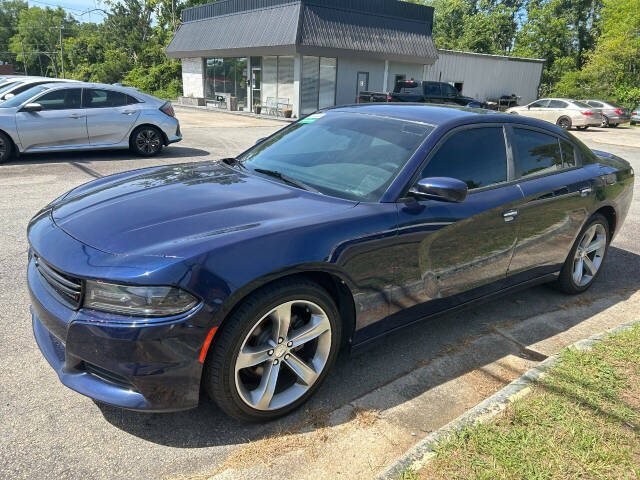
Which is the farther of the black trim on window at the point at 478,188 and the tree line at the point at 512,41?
the tree line at the point at 512,41

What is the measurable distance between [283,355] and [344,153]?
1.51 metres

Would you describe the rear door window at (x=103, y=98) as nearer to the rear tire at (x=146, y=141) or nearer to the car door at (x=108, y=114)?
the car door at (x=108, y=114)

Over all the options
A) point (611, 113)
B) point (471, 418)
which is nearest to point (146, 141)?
point (471, 418)

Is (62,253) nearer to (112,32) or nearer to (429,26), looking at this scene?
(429,26)

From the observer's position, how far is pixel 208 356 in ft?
7.75

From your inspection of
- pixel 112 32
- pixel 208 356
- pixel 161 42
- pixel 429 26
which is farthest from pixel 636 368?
pixel 112 32

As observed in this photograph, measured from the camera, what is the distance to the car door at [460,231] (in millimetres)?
3047

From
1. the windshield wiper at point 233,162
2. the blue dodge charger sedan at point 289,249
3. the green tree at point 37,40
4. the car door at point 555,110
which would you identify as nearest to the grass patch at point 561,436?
the blue dodge charger sedan at point 289,249

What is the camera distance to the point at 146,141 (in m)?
10.7

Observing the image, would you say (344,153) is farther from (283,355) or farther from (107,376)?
(107,376)

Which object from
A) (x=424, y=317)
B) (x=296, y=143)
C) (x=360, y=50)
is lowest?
(x=424, y=317)

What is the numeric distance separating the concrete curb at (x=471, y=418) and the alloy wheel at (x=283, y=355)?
680mm

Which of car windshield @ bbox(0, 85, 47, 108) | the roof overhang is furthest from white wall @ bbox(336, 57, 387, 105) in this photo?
car windshield @ bbox(0, 85, 47, 108)

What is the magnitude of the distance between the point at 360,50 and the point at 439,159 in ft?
75.9
